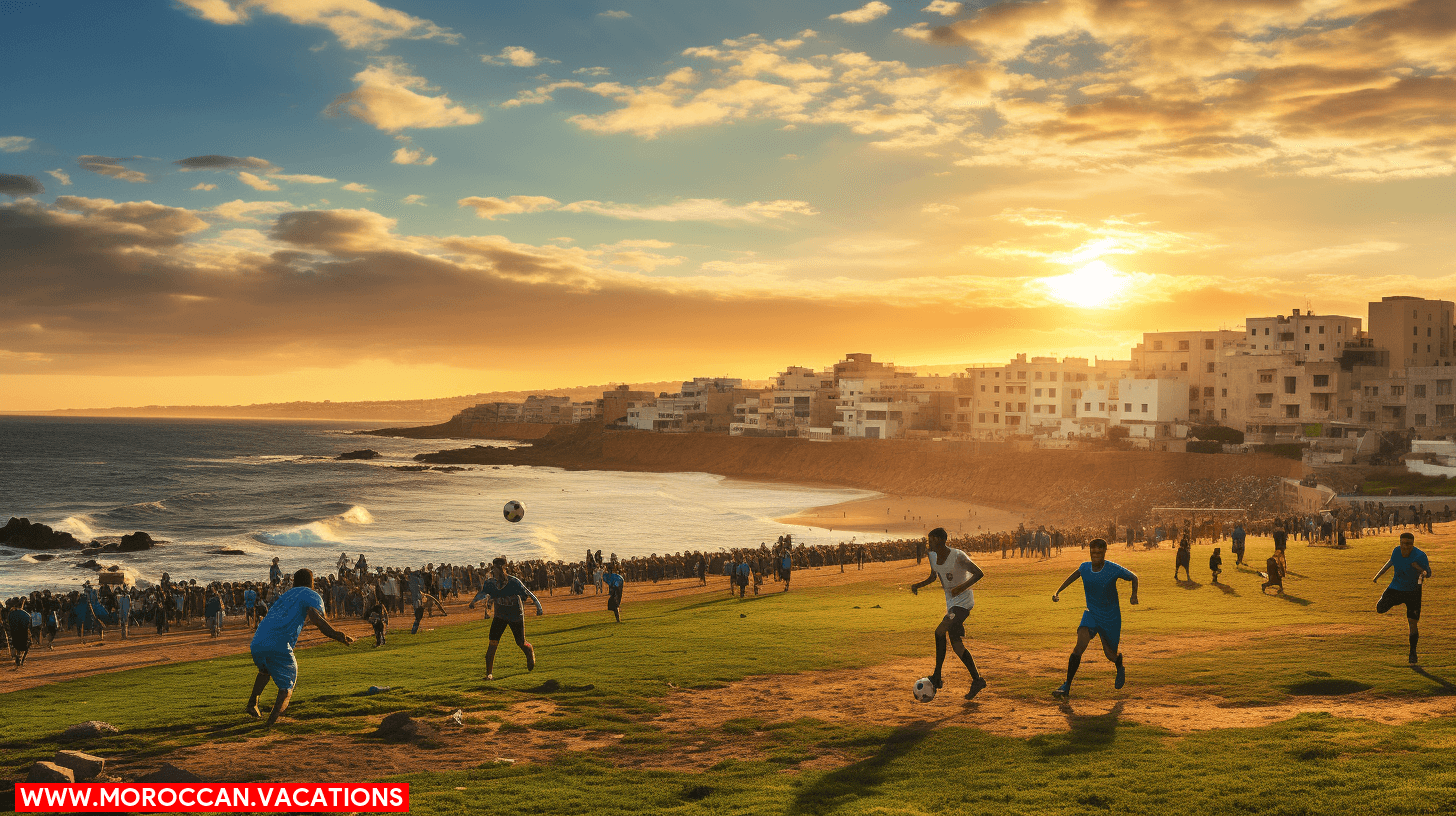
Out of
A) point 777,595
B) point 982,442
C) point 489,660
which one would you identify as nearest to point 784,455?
point 982,442

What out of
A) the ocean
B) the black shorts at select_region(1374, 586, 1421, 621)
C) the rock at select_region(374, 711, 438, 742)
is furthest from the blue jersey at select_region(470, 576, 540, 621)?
the ocean

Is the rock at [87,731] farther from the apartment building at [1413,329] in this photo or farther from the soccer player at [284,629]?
the apartment building at [1413,329]

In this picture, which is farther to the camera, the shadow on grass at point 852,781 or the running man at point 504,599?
the running man at point 504,599

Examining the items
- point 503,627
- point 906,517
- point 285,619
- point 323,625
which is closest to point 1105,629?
point 503,627

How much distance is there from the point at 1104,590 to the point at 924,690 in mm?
2491

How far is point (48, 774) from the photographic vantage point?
7.83 metres

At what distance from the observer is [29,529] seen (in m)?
55.9

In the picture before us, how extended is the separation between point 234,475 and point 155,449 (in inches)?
2867

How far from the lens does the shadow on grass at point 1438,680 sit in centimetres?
1042

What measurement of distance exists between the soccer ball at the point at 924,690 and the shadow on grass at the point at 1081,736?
153 cm

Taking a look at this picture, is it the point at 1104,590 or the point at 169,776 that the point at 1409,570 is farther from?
the point at 169,776

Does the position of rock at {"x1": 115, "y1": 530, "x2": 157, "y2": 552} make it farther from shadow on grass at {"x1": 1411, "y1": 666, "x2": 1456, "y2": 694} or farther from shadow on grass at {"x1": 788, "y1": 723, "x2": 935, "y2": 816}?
shadow on grass at {"x1": 1411, "y1": 666, "x2": 1456, "y2": 694}

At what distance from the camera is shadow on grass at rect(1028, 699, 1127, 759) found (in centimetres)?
878

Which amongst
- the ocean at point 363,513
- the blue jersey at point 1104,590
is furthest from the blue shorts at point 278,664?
the ocean at point 363,513
